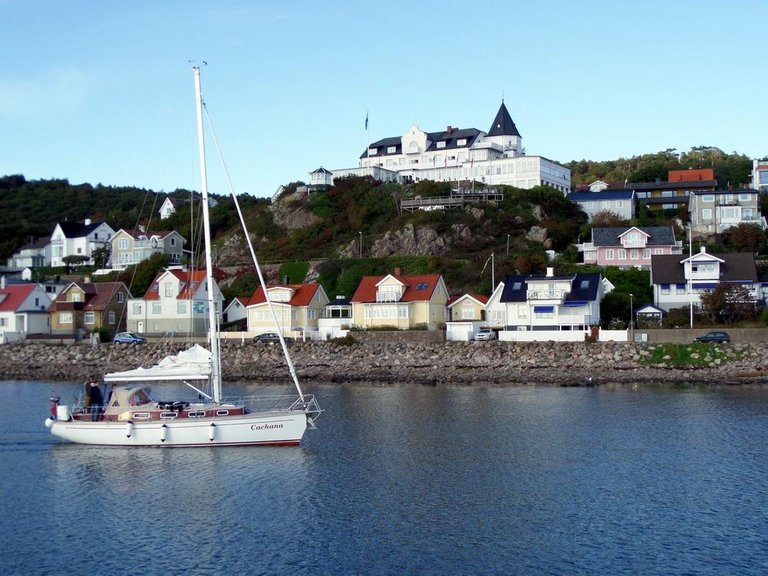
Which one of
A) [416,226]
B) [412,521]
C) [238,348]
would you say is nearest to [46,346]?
[238,348]

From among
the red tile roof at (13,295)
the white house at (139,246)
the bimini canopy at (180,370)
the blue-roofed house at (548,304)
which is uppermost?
the white house at (139,246)

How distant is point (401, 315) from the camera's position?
59.4 m

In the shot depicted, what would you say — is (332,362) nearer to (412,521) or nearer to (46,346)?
(46,346)

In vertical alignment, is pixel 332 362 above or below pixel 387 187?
below

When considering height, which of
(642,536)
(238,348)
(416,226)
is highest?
(416,226)

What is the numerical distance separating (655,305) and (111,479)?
41.9m

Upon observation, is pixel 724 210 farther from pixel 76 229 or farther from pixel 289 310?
pixel 76 229

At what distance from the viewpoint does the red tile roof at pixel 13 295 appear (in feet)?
221

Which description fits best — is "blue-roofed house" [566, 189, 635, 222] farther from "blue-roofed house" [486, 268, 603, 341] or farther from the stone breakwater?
the stone breakwater

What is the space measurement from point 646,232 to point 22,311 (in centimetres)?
4950

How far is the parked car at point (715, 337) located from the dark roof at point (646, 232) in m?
17.9

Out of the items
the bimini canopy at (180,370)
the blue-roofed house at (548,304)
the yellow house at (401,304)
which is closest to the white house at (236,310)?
the yellow house at (401,304)

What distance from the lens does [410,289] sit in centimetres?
6078

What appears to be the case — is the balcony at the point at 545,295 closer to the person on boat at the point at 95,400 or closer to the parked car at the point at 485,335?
the parked car at the point at 485,335
